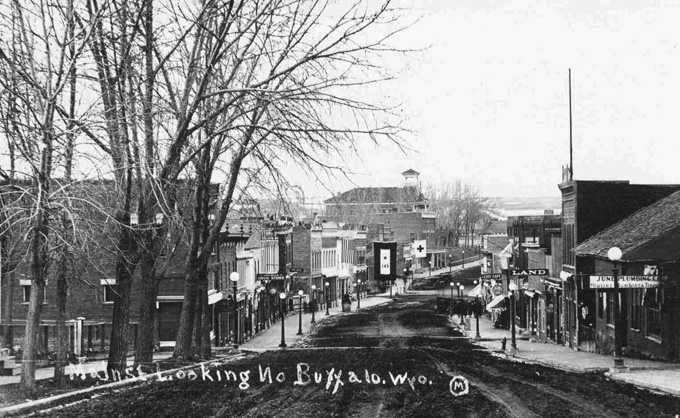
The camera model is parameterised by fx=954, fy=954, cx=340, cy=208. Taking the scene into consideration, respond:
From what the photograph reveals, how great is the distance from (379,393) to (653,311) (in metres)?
16.2

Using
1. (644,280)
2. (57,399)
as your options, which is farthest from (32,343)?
(644,280)

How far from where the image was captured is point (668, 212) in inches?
1307

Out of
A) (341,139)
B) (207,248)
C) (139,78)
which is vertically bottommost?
(207,248)

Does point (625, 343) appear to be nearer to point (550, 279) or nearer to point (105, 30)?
point (550, 279)

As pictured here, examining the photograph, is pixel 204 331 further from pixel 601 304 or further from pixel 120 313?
pixel 601 304

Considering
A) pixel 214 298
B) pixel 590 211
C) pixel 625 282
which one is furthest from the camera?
pixel 214 298

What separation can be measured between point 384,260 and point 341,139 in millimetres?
77183

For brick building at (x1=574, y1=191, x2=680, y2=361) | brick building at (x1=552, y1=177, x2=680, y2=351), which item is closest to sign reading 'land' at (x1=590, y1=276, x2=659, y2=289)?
brick building at (x1=574, y1=191, x2=680, y2=361)

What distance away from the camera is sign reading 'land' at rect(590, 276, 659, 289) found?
2711cm

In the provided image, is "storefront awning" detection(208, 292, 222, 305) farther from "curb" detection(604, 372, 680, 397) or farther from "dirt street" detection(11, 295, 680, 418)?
"curb" detection(604, 372, 680, 397)

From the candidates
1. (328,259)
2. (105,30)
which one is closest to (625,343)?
(105,30)

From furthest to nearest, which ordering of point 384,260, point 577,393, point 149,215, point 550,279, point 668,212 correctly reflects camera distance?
1. point 384,260
2. point 550,279
3. point 668,212
4. point 149,215
5. point 577,393

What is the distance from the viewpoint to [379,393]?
17734 millimetres

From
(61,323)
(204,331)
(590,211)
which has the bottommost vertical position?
(204,331)
